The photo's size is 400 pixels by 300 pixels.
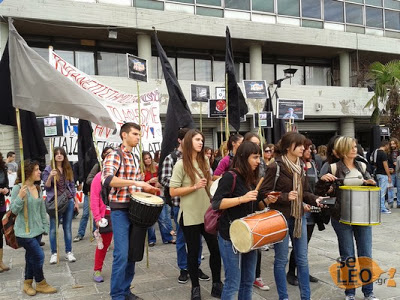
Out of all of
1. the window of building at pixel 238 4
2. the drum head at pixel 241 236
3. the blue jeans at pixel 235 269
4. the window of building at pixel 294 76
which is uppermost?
the window of building at pixel 238 4

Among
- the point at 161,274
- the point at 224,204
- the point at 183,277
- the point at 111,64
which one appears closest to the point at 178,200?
the point at 183,277

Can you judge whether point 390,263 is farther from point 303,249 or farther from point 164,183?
point 164,183

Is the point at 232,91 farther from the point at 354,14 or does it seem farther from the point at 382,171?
the point at 354,14

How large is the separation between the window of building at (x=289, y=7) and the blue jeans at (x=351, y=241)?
17.1 metres

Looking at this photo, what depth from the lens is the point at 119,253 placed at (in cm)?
421

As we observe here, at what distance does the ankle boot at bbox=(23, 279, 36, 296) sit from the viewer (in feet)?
16.0

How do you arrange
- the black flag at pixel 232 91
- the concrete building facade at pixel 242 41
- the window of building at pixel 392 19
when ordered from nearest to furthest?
1. the black flag at pixel 232 91
2. the concrete building facade at pixel 242 41
3. the window of building at pixel 392 19

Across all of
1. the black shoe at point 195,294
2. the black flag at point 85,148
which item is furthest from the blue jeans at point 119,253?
the black flag at point 85,148

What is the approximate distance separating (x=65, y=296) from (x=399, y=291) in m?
4.25

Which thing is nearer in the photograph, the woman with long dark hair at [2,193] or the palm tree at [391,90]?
the woman with long dark hair at [2,193]

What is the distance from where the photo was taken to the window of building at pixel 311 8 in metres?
20.0

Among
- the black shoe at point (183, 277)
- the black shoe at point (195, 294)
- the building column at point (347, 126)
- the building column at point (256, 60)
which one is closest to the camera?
the black shoe at point (195, 294)

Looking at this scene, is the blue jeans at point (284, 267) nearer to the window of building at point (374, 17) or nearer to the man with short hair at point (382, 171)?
the man with short hair at point (382, 171)

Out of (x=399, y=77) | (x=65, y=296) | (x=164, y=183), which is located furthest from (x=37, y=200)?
(x=399, y=77)
